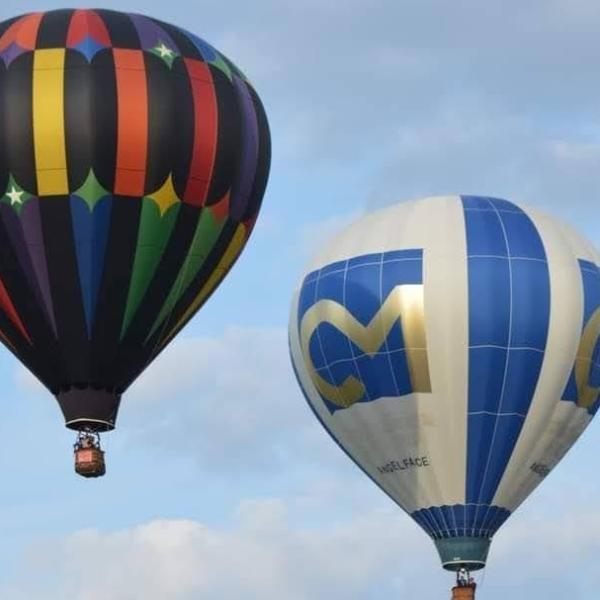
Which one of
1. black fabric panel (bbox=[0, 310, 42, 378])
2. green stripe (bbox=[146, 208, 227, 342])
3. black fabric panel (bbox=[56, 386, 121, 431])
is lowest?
black fabric panel (bbox=[56, 386, 121, 431])

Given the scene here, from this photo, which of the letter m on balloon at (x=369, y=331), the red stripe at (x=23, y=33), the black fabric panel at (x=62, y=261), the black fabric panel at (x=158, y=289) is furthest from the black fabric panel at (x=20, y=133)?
the letter m on balloon at (x=369, y=331)

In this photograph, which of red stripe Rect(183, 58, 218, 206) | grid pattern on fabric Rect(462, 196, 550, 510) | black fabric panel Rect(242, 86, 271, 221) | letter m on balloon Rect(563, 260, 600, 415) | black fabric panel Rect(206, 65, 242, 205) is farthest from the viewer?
letter m on balloon Rect(563, 260, 600, 415)

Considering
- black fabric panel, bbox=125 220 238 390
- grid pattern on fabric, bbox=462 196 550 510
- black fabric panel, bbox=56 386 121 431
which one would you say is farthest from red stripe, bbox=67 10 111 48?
grid pattern on fabric, bbox=462 196 550 510

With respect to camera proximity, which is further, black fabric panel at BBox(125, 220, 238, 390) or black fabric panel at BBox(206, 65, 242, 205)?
black fabric panel at BBox(206, 65, 242, 205)

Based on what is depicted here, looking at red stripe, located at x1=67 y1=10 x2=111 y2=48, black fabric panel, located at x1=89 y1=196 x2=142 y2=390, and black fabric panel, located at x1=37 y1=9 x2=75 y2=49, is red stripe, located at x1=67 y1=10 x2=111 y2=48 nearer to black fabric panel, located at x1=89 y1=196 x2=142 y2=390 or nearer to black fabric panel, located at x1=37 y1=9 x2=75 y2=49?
black fabric panel, located at x1=37 y1=9 x2=75 y2=49

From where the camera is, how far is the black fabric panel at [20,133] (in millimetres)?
47688

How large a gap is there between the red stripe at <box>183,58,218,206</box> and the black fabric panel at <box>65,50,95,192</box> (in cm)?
163

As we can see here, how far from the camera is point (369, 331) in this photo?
172 ft

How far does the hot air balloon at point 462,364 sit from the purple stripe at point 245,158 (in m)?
4.33

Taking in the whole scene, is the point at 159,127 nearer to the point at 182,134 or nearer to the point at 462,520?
the point at 182,134

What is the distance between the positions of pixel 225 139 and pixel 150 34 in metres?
2.03

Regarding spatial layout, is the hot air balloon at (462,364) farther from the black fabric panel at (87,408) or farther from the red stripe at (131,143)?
the red stripe at (131,143)

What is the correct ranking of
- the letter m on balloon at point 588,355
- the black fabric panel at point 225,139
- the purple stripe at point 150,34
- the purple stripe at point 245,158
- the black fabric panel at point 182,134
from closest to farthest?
the black fabric panel at point 182,134 → the black fabric panel at point 225,139 → the purple stripe at point 150,34 → the purple stripe at point 245,158 → the letter m on balloon at point 588,355

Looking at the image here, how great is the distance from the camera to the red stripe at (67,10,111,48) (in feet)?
159
